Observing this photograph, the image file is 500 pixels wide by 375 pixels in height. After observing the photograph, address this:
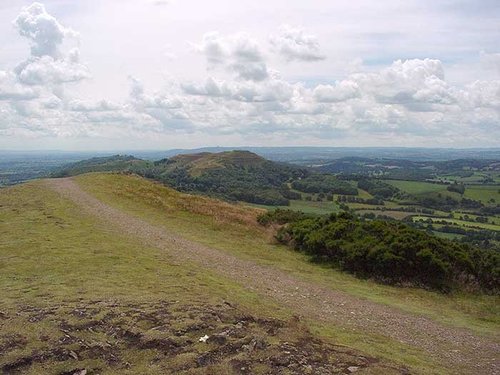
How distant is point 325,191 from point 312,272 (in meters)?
158

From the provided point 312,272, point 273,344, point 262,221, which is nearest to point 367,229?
point 312,272

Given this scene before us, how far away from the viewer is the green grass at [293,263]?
2031 centimetres

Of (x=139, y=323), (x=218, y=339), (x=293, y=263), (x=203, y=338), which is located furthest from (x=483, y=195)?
(x=139, y=323)

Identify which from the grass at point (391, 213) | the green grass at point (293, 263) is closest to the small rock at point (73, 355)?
the green grass at point (293, 263)

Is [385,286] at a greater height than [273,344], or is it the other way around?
[273,344]

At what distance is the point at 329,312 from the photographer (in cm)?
1812

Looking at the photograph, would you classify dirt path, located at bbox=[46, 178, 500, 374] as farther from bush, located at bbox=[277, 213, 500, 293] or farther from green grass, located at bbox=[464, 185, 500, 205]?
green grass, located at bbox=[464, 185, 500, 205]

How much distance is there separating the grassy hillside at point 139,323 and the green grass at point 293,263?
6329mm

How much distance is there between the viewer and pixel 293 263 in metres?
27.9

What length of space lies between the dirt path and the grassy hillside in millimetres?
1652

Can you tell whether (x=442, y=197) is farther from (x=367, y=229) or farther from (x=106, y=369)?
(x=106, y=369)

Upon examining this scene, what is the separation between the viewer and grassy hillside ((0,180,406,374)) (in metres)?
11.1

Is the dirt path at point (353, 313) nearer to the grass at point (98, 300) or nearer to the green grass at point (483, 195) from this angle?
the grass at point (98, 300)

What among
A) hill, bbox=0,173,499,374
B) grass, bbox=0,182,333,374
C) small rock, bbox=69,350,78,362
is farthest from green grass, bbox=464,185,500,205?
small rock, bbox=69,350,78,362
